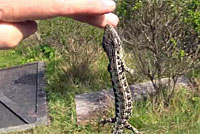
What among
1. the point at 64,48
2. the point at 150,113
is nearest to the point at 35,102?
the point at 64,48

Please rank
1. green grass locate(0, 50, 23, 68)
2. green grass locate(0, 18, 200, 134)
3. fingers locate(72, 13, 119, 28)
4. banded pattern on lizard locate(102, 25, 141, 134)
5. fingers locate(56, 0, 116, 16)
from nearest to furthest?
1. fingers locate(56, 0, 116, 16)
2. fingers locate(72, 13, 119, 28)
3. banded pattern on lizard locate(102, 25, 141, 134)
4. green grass locate(0, 18, 200, 134)
5. green grass locate(0, 50, 23, 68)

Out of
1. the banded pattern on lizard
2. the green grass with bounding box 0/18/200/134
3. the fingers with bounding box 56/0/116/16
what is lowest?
the green grass with bounding box 0/18/200/134

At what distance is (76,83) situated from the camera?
23.5 feet

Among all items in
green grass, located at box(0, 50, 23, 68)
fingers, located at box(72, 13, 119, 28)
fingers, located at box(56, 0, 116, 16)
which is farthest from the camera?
green grass, located at box(0, 50, 23, 68)

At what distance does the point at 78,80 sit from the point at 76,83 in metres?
0.07

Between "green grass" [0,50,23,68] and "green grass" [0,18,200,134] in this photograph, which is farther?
"green grass" [0,50,23,68]

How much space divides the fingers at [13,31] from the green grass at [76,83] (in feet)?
10.9

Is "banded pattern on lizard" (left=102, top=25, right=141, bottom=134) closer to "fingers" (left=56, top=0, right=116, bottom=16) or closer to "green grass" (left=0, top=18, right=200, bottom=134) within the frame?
"fingers" (left=56, top=0, right=116, bottom=16)

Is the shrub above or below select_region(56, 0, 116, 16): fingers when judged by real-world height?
below

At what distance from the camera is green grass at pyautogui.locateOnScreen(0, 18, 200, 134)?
5168 mm

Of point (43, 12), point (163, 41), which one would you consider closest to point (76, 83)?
point (163, 41)

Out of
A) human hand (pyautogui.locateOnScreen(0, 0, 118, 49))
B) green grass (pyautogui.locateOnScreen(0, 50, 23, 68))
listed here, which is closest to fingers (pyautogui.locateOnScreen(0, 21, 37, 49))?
human hand (pyautogui.locateOnScreen(0, 0, 118, 49))

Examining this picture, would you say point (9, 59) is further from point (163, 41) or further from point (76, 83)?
point (163, 41)

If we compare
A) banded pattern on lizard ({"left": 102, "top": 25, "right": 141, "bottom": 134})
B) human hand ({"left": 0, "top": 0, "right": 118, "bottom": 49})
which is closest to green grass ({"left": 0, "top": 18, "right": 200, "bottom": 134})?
banded pattern on lizard ({"left": 102, "top": 25, "right": 141, "bottom": 134})
